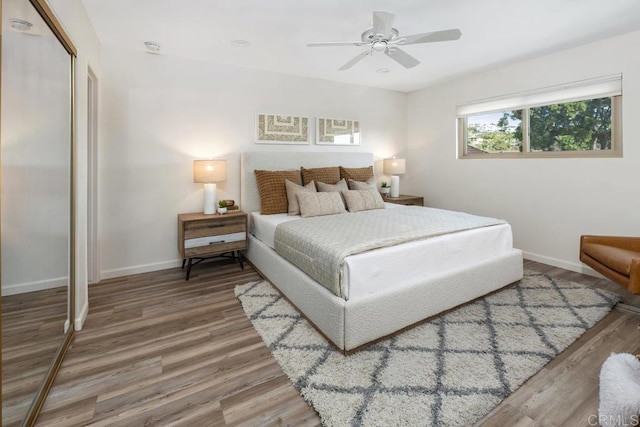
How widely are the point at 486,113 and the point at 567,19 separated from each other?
1.63 m

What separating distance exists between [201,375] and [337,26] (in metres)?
2.91

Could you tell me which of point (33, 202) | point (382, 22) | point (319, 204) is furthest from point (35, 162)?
point (319, 204)

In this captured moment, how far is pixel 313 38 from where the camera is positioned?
3051 mm

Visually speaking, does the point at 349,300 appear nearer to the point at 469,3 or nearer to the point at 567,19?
the point at 469,3

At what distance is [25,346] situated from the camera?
1411 mm

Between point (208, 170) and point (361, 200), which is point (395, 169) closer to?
point (361, 200)

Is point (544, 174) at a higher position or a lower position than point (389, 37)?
lower

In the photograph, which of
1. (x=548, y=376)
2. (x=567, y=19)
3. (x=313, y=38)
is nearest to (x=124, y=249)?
(x=313, y=38)

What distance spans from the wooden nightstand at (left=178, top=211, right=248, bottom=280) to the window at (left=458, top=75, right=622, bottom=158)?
3356 mm

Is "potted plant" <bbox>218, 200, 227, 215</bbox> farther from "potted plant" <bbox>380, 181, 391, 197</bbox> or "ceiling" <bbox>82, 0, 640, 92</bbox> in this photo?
"potted plant" <bbox>380, 181, 391, 197</bbox>

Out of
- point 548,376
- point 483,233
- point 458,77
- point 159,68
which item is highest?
point 458,77

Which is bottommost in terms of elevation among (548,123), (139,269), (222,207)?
(139,269)

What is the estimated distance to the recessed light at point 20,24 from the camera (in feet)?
4.07

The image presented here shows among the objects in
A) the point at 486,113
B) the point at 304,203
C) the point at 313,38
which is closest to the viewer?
the point at 313,38
